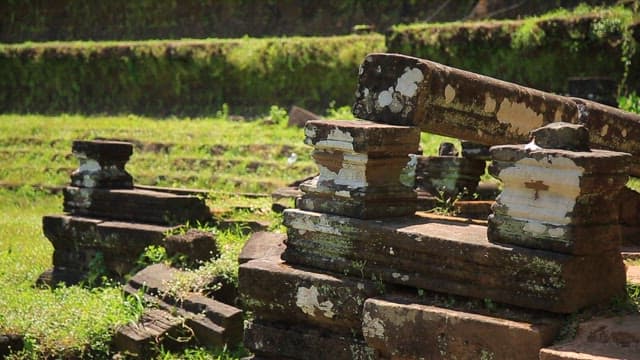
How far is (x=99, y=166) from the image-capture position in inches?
320

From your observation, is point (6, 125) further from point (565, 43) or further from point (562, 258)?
point (562, 258)

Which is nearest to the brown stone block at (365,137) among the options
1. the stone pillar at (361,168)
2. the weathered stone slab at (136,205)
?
the stone pillar at (361,168)

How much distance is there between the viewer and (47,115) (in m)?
18.4

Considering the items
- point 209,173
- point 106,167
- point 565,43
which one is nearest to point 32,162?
point 209,173

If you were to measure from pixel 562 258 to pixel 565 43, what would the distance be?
949 centimetres

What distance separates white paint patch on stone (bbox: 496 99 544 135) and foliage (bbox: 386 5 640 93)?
7113mm

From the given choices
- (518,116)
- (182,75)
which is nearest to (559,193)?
(518,116)

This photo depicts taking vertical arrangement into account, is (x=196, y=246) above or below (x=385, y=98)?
below

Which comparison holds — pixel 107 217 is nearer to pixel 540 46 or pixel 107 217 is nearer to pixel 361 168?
pixel 361 168

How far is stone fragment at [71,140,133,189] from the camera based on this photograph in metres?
8.08

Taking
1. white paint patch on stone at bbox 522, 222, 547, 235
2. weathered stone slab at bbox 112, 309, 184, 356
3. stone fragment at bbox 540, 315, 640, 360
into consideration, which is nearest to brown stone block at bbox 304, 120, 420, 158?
white paint patch on stone at bbox 522, 222, 547, 235

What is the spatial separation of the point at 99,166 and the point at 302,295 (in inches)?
→ 165

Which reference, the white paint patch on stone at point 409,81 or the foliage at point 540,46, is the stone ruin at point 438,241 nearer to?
the white paint patch on stone at point 409,81

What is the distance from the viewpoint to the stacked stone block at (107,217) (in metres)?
7.56
